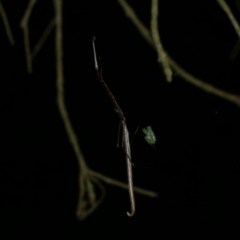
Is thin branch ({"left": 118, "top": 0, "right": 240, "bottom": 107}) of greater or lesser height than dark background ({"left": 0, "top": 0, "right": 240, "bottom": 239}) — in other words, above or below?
above

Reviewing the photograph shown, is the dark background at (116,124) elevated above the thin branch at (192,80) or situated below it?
below

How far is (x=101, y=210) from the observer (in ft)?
4.98

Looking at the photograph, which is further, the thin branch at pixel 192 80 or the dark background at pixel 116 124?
the dark background at pixel 116 124

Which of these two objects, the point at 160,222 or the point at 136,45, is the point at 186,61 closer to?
the point at 136,45

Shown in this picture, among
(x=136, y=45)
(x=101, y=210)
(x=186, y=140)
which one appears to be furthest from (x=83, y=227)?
(x=136, y=45)

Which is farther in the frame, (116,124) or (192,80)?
(116,124)

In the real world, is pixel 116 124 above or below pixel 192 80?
below

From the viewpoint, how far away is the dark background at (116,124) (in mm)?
1217

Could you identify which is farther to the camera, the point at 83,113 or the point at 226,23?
the point at 83,113

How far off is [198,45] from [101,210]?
0.65 meters

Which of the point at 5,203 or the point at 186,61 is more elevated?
the point at 186,61

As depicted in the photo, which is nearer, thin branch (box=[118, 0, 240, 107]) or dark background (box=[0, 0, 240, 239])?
thin branch (box=[118, 0, 240, 107])

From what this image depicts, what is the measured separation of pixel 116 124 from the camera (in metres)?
1.40

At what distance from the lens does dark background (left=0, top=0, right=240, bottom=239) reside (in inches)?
47.9
